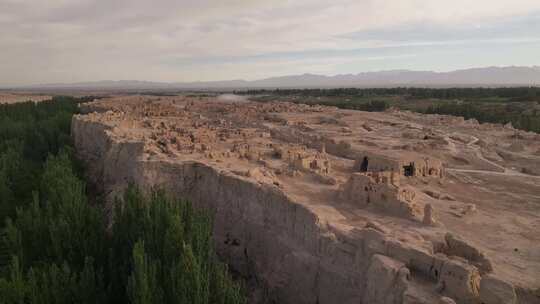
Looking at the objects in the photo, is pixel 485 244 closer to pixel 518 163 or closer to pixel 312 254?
pixel 312 254

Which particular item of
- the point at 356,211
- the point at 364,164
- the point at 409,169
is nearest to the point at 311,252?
the point at 356,211

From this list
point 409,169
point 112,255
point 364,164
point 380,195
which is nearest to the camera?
point 112,255

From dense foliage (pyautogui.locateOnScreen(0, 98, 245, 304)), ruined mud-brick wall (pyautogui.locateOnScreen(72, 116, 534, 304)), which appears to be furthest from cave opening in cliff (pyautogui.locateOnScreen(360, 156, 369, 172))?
dense foliage (pyautogui.locateOnScreen(0, 98, 245, 304))

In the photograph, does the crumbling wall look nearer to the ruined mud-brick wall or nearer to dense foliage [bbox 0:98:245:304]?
the ruined mud-brick wall

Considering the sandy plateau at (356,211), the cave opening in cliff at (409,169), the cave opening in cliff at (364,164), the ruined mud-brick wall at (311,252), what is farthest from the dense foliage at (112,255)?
the cave opening in cliff at (364,164)

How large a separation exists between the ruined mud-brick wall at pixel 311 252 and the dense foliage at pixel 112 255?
1828 millimetres

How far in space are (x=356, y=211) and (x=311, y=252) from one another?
337 cm

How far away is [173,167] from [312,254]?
8.43 metres

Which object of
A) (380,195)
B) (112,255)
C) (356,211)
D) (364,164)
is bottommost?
(112,255)

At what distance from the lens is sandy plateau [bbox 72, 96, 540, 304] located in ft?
32.9

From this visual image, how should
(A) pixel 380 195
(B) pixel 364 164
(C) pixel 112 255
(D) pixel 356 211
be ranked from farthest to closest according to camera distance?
(B) pixel 364 164, (A) pixel 380 195, (D) pixel 356 211, (C) pixel 112 255

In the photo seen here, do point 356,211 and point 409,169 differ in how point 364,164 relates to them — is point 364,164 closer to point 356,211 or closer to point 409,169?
point 409,169

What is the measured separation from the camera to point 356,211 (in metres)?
15.2

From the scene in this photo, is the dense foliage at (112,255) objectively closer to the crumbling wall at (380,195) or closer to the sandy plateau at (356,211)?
the sandy plateau at (356,211)
